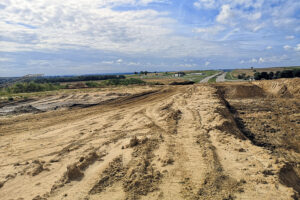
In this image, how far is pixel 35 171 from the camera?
5020mm

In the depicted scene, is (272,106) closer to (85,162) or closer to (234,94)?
(234,94)

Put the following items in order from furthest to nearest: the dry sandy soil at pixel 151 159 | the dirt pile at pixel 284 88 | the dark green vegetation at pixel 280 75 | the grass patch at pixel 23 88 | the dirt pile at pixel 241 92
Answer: the dark green vegetation at pixel 280 75 < the grass patch at pixel 23 88 < the dirt pile at pixel 284 88 < the dirt pile at pixel 241 92 < the dry sandy soil at pixel 151 159

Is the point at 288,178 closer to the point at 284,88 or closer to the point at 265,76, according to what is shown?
the point at 284,88

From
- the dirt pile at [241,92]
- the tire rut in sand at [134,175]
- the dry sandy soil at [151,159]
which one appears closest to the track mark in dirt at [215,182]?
the dry sandy soil at [151,159]

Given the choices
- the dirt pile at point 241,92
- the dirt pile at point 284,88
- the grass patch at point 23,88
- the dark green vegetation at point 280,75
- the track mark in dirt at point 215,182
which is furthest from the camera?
the dark green vegetation at point 280,75

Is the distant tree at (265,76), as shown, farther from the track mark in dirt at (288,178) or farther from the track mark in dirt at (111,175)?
the track mark in dirt at (111,175)

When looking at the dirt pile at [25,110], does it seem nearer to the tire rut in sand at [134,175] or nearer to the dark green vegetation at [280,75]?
the tire rut in sand at [134,175]

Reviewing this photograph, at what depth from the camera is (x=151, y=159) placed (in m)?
5.36

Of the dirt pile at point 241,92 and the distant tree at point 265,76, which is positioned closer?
the dirt pile at point 241,92

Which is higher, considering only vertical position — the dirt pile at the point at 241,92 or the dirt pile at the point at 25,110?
the dirt pile at the point at 241,92

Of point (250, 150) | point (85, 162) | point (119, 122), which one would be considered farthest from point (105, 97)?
point (250, 150)

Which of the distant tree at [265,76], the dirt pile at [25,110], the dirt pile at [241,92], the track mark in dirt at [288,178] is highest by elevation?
the distant tree at [265,76]

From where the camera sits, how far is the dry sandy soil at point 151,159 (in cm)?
409

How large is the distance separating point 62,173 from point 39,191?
2.22 ft
